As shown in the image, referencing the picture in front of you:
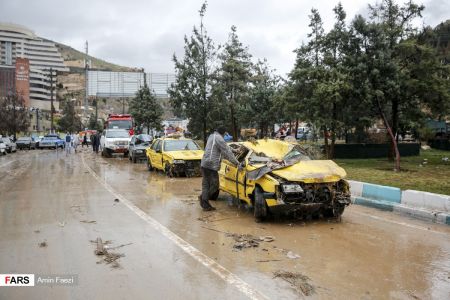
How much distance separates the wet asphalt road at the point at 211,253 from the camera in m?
4.82

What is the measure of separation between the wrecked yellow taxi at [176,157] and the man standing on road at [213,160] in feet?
21.5

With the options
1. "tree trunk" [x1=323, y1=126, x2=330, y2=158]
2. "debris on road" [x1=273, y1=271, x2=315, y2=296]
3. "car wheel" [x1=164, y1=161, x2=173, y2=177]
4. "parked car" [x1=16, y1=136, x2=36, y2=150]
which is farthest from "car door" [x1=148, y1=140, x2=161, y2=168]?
"parked car" [x1=16, y1=136, x2=36, y2=150]

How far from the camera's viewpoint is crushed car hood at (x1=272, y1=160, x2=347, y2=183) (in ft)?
26.0

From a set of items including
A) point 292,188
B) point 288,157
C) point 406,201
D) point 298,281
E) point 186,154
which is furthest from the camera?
point 186,154

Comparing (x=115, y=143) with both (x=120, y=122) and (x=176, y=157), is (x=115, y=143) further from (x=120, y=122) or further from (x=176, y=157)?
(x=176, y=157)

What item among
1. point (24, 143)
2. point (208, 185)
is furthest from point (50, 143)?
point (208, 185)

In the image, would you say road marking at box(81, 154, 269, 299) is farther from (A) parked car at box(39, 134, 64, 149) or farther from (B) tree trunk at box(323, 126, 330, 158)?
(A) parked car at box(39, 134, 64, 149)

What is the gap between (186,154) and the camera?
1664 cm

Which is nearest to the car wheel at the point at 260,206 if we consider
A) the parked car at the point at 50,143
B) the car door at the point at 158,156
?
the car door at the point at 158,156

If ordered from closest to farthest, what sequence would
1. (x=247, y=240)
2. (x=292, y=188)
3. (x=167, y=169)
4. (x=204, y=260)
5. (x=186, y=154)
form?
(x=204, y=260)
(x=247, y=240)
(x=292, y=188)
(x=186, y=154)
(x=167, y=169)

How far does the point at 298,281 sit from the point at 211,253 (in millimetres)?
1534

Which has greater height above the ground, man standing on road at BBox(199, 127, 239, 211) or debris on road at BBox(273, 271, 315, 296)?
man standing on road at BBox(199, 127, 239, 211)

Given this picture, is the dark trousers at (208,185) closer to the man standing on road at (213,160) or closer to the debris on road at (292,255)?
the man standing on road at (213,160)

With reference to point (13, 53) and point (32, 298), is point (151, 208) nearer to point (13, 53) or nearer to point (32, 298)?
point (32, 298)
